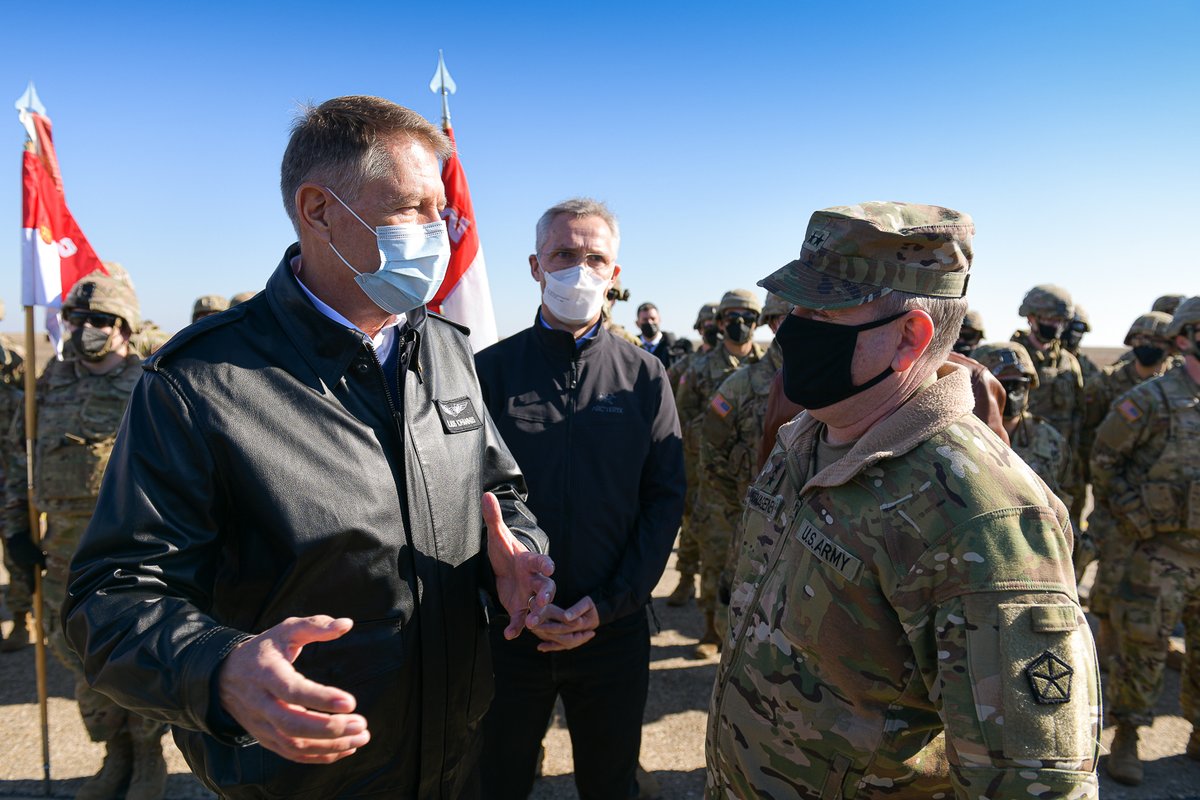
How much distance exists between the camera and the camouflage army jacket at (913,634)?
1.30 m

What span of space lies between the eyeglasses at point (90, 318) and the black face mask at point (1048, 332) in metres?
8.34

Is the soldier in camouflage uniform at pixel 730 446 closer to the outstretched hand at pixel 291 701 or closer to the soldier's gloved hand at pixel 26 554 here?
the outstretched hand at pixel 291 701

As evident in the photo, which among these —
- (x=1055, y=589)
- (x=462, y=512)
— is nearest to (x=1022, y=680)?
(x=1055, y=589)

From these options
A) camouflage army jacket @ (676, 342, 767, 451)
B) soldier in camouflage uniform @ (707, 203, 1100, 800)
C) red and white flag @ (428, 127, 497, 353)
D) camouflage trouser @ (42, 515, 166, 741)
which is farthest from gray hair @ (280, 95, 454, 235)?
camouflage army jacket @ (676, 342, 767, 451)

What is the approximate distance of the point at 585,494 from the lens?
9.43ft

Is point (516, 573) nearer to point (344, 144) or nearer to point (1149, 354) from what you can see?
point (344, 144)

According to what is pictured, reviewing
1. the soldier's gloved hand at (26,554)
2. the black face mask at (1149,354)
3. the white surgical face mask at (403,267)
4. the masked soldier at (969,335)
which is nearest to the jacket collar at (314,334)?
the white surgical face mask at (403,267)

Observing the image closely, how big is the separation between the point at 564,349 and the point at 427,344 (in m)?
0.97

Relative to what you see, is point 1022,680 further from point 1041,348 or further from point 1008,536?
point 1041,348

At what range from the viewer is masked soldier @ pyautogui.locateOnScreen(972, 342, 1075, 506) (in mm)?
4688

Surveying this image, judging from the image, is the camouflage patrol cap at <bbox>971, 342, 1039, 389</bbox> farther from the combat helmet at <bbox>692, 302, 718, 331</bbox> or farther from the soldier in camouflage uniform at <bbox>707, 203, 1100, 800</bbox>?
the combat helmet at <bbox>692, 302, 718, 331</bbox>

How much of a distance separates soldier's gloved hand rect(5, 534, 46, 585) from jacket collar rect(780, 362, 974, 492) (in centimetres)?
457

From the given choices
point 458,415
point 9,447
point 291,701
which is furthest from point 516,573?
point 9,447

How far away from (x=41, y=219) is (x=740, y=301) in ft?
19.1
